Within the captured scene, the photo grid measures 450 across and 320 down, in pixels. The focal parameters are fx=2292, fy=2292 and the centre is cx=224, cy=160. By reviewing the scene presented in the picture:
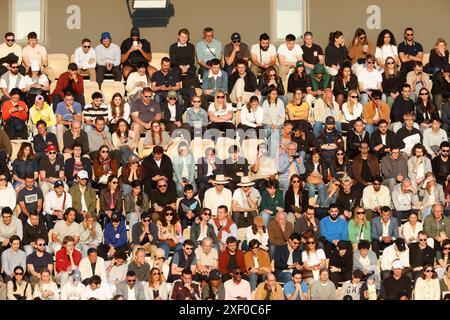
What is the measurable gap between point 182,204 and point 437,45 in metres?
6.07

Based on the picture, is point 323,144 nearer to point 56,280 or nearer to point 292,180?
point 292,180

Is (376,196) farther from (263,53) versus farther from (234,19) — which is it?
(234,19)

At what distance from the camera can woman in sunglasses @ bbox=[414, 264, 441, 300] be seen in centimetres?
3591

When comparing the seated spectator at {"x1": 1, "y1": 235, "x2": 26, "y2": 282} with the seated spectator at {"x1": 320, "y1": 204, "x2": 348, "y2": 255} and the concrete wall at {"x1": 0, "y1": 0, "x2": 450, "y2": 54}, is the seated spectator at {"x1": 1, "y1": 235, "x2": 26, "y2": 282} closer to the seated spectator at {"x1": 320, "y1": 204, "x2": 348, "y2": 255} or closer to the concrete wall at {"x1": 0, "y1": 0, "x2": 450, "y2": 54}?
the seated spectator at {"x1": 320, "y1": 204, "x2": 348, "y2": 255}

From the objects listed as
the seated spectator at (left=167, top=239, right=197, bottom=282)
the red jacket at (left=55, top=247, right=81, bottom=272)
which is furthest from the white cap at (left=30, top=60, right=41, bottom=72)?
the seated spectator at (left=167, top=239, right=197, bottom=282)

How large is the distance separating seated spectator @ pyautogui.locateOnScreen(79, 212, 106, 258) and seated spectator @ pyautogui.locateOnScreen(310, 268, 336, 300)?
3.51 m

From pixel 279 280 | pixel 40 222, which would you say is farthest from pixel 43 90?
pixel 279 280

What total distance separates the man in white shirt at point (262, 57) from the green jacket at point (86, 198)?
4.39m

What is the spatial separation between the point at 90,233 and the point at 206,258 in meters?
1.92

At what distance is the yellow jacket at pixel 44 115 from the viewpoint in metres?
38.4

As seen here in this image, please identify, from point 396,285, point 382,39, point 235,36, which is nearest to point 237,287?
point 396,285

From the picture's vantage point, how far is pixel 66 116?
3841cm

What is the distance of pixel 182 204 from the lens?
3700cm

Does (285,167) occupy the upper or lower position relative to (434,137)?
lower
